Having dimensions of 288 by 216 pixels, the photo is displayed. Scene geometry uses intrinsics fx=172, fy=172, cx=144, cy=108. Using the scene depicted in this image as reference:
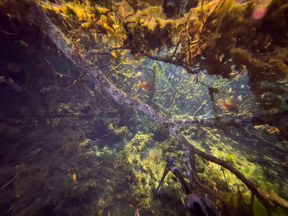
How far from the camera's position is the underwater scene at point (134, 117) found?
248cm

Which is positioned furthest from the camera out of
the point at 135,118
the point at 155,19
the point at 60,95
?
the point at 135,118

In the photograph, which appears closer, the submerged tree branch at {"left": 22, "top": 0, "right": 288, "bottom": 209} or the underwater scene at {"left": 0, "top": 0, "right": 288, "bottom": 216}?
the underwater scene at {"left": 0, "top": 0, "right": 288, "bottom": 216}

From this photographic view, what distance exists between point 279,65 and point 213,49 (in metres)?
0.90

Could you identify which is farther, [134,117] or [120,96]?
[134,117]

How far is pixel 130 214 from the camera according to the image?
11.1 ft

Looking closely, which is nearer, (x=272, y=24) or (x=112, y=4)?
(x=272, y=24)

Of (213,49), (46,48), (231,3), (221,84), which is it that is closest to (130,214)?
(213,49)

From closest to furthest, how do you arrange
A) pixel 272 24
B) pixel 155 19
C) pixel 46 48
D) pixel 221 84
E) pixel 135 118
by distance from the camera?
pixel 272 24
pixel 155 19
pixel 46 48
pixel 135 118
pixel 221 84

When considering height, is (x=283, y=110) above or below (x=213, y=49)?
below

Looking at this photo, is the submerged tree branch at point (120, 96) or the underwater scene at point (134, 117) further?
the submerged tree branch at point (120, 96)

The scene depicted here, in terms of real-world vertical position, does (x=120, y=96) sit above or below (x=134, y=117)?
below

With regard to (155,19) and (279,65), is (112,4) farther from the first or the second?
(279,65)

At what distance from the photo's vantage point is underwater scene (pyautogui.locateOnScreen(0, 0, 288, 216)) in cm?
248

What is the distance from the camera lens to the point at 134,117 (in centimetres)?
598
